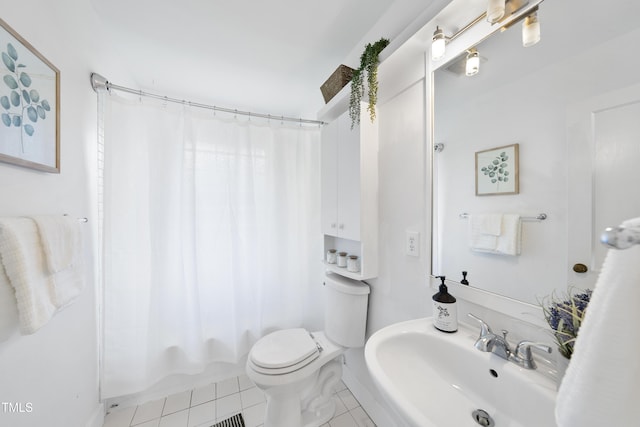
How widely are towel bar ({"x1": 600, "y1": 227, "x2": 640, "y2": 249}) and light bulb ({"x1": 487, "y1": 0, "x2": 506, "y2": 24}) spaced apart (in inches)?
32.0

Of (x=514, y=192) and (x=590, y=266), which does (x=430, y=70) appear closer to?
(x=514, y=192)

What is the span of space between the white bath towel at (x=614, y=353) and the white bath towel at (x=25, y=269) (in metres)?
1.40

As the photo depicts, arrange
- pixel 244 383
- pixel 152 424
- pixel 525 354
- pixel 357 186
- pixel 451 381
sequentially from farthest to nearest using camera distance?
pixel 244 383
pixel 152 424
pixel 357 186
pixel 451 381
pixel 525 354

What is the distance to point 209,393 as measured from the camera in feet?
5.41

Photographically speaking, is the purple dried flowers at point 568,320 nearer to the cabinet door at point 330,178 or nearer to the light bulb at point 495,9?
the light bulb at point 495,9

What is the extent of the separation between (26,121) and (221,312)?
1.42m

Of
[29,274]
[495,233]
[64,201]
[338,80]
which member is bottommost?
[29,274]

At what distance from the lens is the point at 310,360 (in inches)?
51.4

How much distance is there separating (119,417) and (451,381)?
6.59 feet

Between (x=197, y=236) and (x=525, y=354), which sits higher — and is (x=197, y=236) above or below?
above

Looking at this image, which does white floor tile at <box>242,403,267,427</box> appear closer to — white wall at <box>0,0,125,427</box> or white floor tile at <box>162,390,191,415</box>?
white floor tile at <box>162,390,191,415</box>

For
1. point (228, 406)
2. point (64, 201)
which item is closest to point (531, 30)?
point (64, 201)

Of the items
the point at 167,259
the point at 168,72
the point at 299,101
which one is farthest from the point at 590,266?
the point at 168,72

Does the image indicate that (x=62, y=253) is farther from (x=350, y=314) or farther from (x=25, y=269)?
(x=350, y=314)
